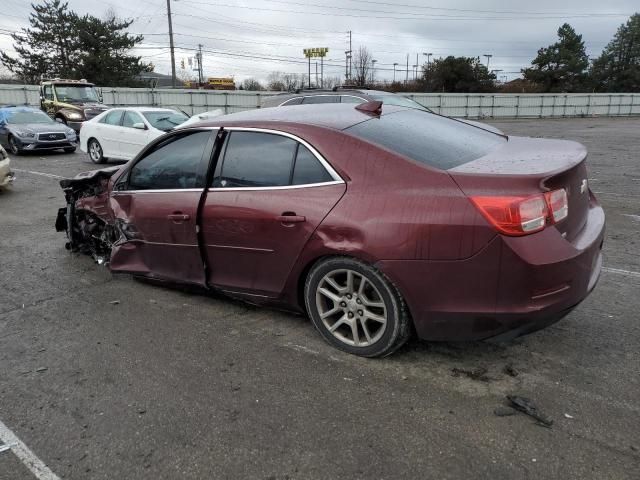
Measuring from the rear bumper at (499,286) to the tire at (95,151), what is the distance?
42.6ft

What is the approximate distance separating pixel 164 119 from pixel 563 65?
66479mm

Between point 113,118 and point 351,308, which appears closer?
point 351,308

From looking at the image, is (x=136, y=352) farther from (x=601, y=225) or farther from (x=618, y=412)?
(x=601, y=225)

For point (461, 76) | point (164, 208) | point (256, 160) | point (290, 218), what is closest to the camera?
point (290, 218)

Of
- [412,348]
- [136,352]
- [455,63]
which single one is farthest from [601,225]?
[455,63]

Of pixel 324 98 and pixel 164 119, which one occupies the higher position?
pixel 324 98

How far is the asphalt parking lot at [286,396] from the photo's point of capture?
8.29 ft

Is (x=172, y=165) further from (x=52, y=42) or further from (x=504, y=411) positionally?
(x=52, y=42)

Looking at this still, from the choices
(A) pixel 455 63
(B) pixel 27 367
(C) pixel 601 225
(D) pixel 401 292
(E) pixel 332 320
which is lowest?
(B) pixel 27 367

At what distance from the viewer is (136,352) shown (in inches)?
145

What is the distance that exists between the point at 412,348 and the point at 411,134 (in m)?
1.46

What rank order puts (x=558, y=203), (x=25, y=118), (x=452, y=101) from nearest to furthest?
(x=558, y=203), (x=25, y=118), (x=452, y=101)

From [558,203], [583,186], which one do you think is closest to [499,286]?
[558,203]

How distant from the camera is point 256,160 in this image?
3793 millimetres
